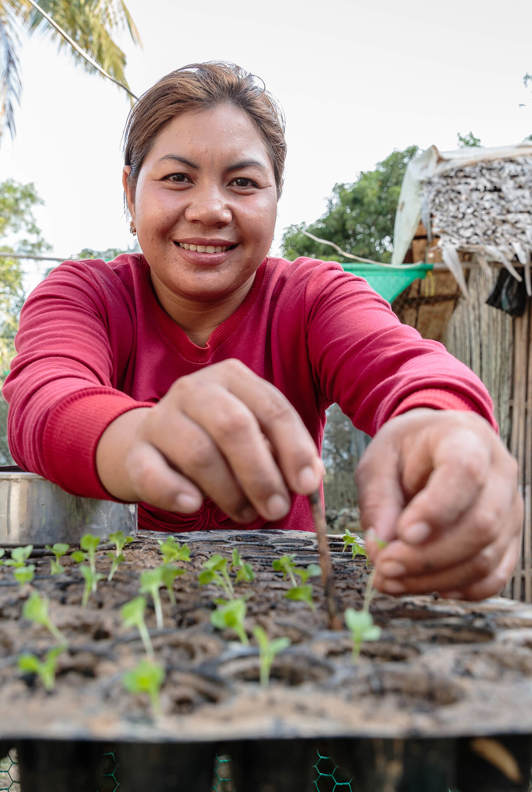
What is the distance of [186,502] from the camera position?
0.81 meters

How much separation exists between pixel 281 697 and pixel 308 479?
0.96ft

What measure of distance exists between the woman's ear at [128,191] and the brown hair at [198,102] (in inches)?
1.2

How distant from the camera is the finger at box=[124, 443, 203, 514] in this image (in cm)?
81

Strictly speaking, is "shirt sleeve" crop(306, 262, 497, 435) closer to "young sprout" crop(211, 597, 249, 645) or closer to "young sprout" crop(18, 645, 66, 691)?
"young sprout" crop(211, 597, 249, 645)

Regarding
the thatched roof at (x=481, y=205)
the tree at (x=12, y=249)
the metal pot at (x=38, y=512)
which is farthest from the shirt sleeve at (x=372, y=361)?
the tree at (x=12, y=249)

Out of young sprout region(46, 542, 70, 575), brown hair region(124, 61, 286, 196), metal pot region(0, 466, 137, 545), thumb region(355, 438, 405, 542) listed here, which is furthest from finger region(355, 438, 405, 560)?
brown hair region(124, 61, 286, 196)

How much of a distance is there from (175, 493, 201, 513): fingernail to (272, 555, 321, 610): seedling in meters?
0.17

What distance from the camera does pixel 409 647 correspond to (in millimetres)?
684

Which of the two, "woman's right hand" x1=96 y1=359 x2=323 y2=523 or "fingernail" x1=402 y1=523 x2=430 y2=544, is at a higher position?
"woman's right hand" x1=96 y1=359 x2=323 y2=523

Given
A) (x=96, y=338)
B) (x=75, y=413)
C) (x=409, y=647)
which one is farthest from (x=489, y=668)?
(x=96, y=338)

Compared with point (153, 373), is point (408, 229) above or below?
above

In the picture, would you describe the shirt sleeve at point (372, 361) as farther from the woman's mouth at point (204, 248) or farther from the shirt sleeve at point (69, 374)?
the shirt sleeve at point (69, 374)

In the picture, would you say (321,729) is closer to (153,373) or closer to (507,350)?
(153,373)

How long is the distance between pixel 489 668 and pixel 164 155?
1.44 metres
